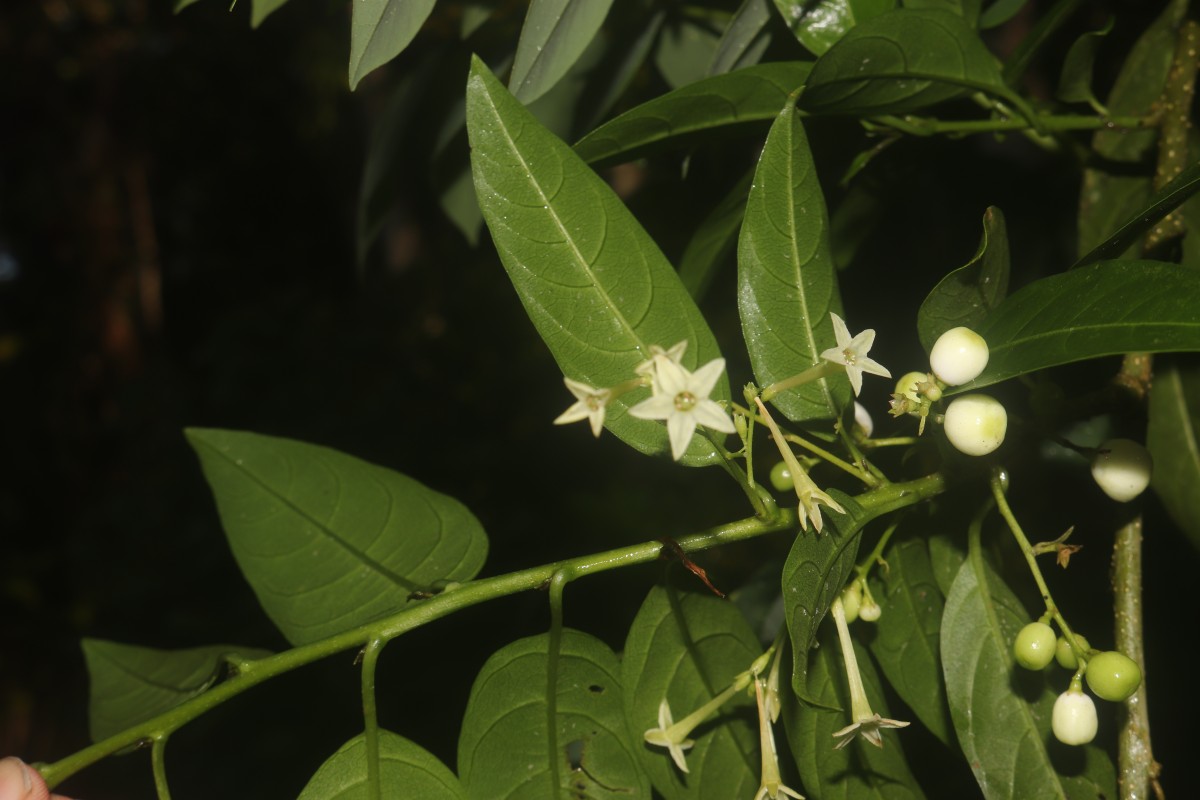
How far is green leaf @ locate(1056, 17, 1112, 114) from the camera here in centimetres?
96

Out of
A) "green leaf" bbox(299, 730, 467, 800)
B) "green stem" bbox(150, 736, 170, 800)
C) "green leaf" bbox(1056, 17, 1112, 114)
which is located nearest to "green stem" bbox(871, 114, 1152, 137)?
"green leaf" bbox(1056, 17, 1112, 114)

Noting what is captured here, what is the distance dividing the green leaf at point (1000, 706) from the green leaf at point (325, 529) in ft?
1.27

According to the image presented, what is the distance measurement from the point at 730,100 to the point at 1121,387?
40 cm

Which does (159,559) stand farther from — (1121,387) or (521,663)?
(1121,387)

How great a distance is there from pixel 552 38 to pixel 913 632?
0.58m

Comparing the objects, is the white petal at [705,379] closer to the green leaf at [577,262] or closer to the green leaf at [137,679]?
the green leaf at [577,262]

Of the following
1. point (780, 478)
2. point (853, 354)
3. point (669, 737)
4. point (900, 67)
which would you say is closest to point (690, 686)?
point (669, 737)

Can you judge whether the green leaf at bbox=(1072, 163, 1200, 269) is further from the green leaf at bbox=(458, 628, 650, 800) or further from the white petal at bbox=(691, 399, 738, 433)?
the green leaf at bbox=(458, 628, 650, 800)

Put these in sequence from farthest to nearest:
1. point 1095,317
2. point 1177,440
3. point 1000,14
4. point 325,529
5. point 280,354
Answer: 1. point 280,354
2. point 1000,14
3. point 1177,440
4. point 325,529
5. point 1095,317

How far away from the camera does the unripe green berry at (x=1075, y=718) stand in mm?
731

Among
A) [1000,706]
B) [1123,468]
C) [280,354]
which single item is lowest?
[280,354]

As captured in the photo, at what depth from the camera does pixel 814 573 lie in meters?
0.64

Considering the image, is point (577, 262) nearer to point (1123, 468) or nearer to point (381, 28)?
point (381, 28)

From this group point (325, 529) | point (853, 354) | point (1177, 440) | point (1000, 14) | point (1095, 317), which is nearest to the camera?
point (1095, 317)
